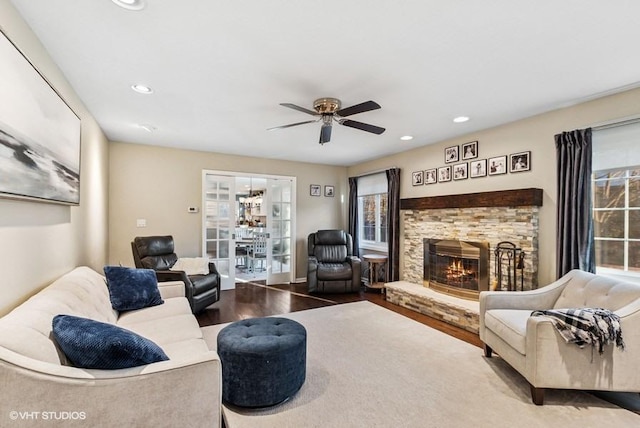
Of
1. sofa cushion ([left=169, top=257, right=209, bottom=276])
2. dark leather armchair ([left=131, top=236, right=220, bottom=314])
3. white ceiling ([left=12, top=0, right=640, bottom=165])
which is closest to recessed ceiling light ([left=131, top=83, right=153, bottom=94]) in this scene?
white ceiling ([left=12, top=0, right=640, bottom=165])

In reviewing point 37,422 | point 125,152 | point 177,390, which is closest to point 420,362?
point 177,390

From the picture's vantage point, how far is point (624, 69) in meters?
2.31

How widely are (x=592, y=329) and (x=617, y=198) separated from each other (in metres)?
1.60

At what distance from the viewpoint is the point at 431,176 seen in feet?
15.2

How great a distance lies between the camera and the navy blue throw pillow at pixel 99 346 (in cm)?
125

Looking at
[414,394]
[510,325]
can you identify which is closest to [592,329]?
[510,325]

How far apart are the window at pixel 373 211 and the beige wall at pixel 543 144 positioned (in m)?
1.57

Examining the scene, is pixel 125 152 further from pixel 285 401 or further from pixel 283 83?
pixel 285 401

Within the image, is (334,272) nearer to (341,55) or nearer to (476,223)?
(476,223)

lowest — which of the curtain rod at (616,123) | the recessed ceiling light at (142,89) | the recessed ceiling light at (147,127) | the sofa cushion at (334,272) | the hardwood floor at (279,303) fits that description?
the hardwood floor at (279,303)

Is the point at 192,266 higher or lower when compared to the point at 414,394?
higher

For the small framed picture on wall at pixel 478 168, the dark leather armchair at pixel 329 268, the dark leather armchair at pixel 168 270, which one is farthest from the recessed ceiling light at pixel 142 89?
the small framed picture on wall at pixel 478 168

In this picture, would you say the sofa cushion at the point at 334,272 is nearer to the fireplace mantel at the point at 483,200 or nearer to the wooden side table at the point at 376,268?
the wooden side table at the point at 376,268

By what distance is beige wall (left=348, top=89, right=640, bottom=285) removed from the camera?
2.79 metres
